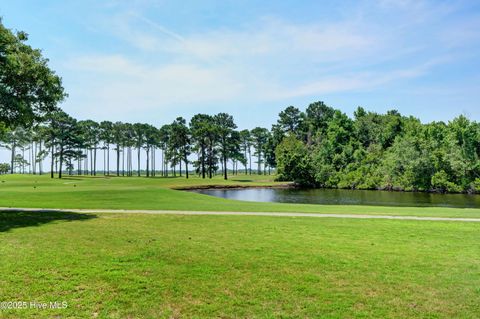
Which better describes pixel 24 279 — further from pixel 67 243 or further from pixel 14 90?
pixel 14 90

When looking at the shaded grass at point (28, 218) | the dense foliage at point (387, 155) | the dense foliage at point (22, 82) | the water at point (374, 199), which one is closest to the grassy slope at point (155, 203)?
the shaded grass at point (28, 218)

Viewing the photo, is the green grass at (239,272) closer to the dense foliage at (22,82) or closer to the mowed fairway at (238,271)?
the mowed fairway at (238,271)

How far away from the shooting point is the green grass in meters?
6.46

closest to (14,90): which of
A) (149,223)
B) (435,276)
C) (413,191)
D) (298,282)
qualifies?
(149,223)

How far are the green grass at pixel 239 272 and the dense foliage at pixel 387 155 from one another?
177ft

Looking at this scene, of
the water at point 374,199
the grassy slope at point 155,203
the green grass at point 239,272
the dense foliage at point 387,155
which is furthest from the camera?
the dense foliage at point 387,155

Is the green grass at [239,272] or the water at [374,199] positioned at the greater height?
the green grass at [239,272]

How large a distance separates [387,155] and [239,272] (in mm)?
70621

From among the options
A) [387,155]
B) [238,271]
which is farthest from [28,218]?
[387,155]

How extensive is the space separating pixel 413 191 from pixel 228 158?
4829 centimetres

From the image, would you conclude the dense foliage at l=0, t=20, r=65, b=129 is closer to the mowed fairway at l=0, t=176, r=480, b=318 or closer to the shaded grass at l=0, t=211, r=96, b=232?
the shaded grass at l=0, t=211, r=96, b=232

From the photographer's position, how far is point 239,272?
8.29 metres

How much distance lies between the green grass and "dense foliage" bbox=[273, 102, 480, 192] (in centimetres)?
5395

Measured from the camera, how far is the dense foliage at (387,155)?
59.9 meters
